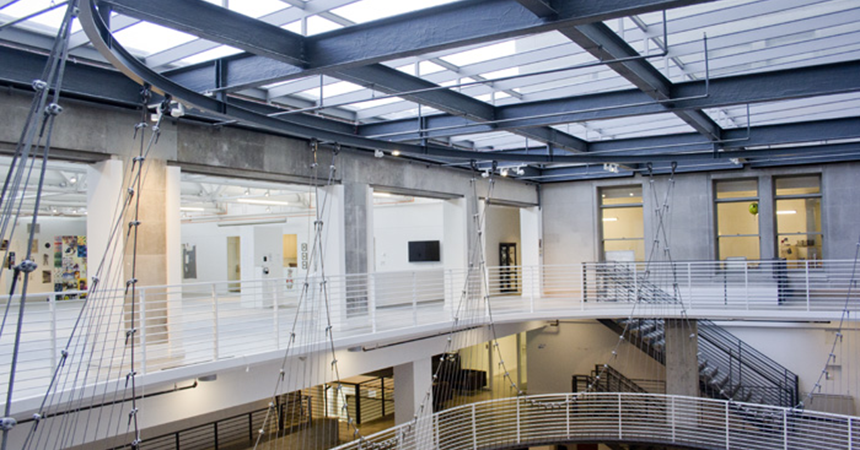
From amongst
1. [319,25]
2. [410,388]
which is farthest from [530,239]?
[319,25]

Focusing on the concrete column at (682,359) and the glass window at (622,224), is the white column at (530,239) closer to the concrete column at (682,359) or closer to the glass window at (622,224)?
the glass window at (622,224)

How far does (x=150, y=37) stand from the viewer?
3.92 m

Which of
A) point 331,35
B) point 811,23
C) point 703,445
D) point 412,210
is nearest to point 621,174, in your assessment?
point 412,210

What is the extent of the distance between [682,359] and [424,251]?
404 centimetres

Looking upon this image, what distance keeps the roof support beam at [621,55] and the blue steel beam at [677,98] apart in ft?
0.62

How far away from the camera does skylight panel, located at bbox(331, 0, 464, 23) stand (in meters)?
3.50

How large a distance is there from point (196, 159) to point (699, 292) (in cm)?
622

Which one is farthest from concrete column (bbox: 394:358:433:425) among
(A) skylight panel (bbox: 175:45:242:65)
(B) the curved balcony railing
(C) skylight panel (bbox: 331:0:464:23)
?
(C) skylight panel (bbox: 331:0:464:23)

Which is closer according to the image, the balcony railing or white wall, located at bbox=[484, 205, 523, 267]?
the balcony railing

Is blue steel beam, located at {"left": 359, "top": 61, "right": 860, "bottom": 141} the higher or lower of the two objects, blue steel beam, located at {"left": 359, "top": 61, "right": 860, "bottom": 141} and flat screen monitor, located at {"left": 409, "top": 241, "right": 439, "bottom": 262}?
the higher

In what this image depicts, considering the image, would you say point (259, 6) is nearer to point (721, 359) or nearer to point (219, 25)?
point (219, 25)

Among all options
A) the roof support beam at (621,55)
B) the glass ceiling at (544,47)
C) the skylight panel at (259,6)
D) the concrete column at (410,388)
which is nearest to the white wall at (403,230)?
the concrete column at (410,388)

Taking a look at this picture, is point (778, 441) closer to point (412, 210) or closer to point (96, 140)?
point (412, 210)

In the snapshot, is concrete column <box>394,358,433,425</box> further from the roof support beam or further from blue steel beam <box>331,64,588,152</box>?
the roof support beam
